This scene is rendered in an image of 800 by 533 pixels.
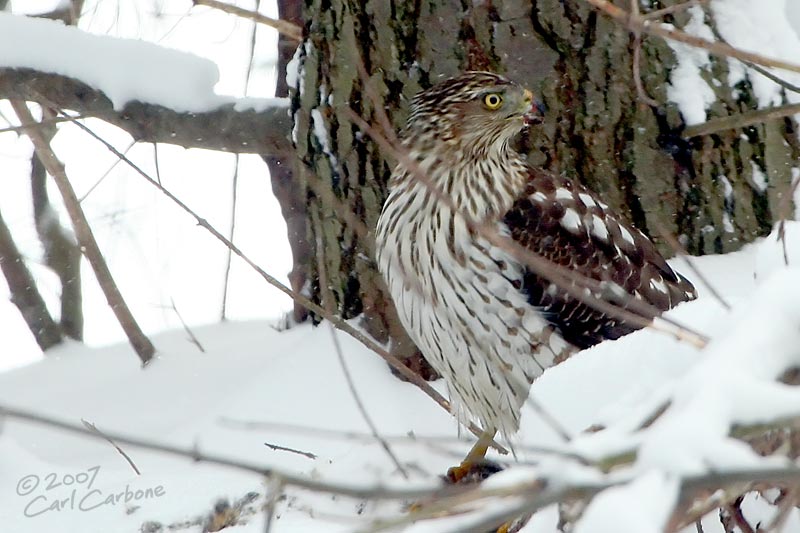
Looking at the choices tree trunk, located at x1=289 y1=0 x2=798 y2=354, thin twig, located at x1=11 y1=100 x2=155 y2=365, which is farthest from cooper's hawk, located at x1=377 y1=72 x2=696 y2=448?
thin twig, located at x1=11 y1=100 x2=155 y2=365

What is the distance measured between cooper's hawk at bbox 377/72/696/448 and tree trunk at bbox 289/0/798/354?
0.70ft

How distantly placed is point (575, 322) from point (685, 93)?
90 cm

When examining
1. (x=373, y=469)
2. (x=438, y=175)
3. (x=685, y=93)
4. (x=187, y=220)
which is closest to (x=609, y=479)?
(x=373, y=469)

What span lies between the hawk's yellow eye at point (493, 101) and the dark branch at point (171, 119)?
1069 millimetres

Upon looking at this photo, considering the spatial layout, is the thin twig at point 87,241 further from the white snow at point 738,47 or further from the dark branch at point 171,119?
the white snow at point 738,47

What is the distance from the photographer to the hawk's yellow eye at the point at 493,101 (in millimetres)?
3648

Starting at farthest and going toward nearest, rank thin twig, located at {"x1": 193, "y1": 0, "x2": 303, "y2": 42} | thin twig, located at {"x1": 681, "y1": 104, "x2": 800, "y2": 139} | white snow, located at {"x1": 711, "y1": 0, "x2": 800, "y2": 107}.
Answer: thin twig, located at {"x1": 193, "y1": 0, "x2": 303, "y2": 42} < white snow, located at {"x1": 711, "y1": 0, "x2": 800, "y2": 107} < thin twig, located at {"x1": 681, "y1": 104, "x2": 800, "y2": 139}

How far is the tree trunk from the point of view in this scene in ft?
12.6

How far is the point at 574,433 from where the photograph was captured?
2.28 metres

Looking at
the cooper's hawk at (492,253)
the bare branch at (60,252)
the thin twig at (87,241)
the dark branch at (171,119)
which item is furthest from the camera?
the bare branch at (60,252)

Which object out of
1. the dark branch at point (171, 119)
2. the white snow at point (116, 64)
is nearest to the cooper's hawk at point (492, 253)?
the dark branch at point (171, 119)

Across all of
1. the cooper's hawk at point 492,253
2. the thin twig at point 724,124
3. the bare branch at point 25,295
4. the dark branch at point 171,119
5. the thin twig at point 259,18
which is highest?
the thin twig at point 259,18

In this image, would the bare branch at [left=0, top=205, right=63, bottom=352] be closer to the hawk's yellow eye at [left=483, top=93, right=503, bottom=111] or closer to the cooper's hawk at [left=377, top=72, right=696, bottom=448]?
the cooper's hawk at [left=377, top=72, right=696, bottom=448]

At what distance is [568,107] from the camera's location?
3.90 meters
